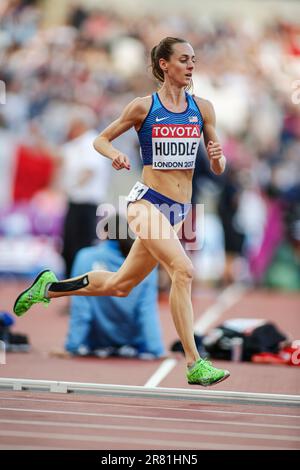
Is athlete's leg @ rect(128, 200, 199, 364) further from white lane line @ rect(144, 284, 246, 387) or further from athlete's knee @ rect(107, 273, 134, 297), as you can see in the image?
white lane line @ rect(144, 284, 246, 387)

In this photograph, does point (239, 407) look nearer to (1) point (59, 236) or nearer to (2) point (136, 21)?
(1) point (59, 236)

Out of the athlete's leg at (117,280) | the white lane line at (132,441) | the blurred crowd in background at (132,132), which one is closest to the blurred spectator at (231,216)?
the blurred crowd in background at (132,132)

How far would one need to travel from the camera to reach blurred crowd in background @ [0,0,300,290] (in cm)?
1886

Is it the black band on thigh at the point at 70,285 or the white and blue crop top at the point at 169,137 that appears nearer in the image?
the white and blue crop top at the point at 169,137

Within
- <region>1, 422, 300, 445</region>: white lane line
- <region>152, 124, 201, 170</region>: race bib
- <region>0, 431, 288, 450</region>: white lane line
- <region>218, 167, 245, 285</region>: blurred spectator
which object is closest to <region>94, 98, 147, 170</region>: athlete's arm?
<region>152, 124, 201, 170</region>: race bib

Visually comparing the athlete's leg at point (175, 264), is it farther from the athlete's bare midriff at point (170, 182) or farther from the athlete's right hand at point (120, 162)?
the athlete's right hand at point (120, 162)

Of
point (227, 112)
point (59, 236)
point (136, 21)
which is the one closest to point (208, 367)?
point (59, 236)

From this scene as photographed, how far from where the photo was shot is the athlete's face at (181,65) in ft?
25.2

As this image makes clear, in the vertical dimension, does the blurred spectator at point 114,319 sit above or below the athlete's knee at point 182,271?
above

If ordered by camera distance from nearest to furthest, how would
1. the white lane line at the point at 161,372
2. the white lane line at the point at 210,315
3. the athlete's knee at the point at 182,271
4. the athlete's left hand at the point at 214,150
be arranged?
the athlete's knee at the point at 182,271 < the athlete's left hand at the point at 214,150 < the white lane line at the point at 161,372 < the white lane line at the point at 210,315

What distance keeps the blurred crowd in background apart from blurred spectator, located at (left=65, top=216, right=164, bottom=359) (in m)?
4.43

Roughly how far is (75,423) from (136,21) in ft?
58.6

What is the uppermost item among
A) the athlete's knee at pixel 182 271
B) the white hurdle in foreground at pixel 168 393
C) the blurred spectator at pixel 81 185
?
the blurred spectator at pixel 81 185

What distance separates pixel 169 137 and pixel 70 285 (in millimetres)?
1267
